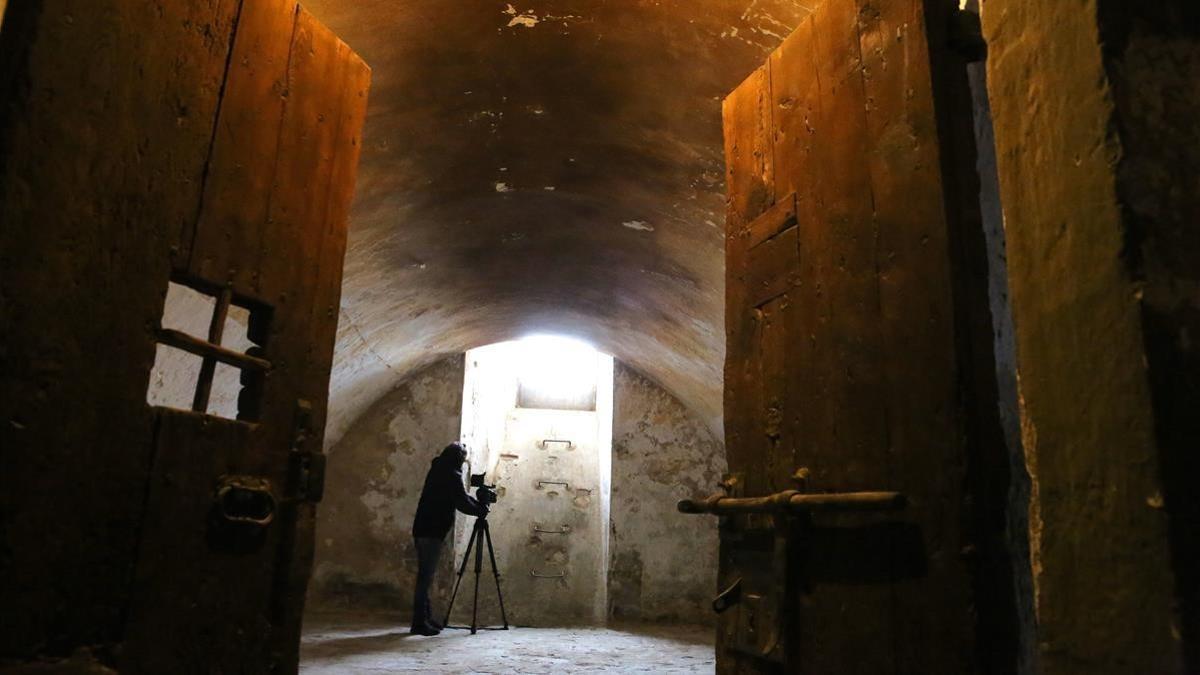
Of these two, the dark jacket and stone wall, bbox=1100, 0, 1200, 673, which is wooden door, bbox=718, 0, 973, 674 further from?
the dark jacket

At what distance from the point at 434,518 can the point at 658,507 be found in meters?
2.25

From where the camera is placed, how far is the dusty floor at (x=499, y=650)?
13.5ft

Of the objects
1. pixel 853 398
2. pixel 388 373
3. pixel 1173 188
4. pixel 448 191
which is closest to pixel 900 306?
pixel 853 398

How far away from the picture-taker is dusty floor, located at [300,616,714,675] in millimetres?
4129

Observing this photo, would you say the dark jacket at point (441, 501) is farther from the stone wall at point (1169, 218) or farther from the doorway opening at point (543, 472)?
the stone wall at point (1169, 218)

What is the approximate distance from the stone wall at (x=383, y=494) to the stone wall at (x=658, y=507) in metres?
1.49

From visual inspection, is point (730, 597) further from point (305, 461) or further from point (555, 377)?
point (555, 377)

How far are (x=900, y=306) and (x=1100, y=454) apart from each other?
536mm

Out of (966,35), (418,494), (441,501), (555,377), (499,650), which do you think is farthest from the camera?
(555,377)

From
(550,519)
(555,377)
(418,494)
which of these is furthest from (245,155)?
(555,377)

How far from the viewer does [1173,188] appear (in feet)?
2.81

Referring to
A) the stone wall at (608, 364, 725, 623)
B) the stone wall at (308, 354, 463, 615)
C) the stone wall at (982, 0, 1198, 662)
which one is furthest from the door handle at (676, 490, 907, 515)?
the stone wall at (308, 354, 463, 615)

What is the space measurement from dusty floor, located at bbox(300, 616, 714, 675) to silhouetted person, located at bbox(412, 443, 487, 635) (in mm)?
184

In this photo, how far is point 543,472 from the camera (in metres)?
8.98
